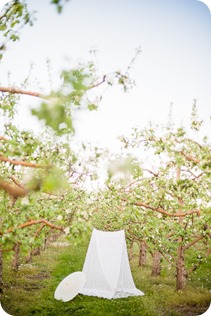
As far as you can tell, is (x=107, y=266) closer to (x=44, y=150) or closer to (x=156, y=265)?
(x=156, y=265)

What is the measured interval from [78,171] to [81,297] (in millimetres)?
2605

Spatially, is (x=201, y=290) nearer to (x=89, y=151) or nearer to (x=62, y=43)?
(x=89, y=151)

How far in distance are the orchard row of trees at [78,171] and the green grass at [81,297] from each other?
0.75m

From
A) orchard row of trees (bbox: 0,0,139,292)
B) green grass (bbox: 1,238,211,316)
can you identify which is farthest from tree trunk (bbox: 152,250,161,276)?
orchard row of trees (bbox: 0,0,139,292)

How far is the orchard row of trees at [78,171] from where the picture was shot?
3.28m

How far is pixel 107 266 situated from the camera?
890 centimetres

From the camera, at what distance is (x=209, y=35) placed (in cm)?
598

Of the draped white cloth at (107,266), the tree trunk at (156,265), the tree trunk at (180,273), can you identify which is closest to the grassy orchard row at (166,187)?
the tree trunk at (180,273)

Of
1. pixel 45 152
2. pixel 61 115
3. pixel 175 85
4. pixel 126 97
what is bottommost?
pixel 61 115

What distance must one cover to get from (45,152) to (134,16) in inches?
96.4

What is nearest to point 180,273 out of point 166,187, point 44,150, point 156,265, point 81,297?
point 156,265

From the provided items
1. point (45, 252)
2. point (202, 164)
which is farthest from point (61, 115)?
point (45, 252)

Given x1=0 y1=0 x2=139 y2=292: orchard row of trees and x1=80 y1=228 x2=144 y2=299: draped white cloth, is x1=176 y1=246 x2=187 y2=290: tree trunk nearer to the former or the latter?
x1=80 y1=228 x2=144 y2=299: draped white cloth

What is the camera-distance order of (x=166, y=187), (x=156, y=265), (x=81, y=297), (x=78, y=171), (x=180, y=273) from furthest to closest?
(x=156, y=265) → (x=180, y=273) → (x=81, y=297) → (x=78, y=171) → (x=166, y=187)
